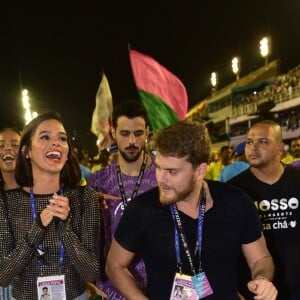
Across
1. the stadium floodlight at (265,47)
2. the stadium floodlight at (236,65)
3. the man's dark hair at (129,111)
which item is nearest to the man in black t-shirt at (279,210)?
the man's dark hair at (129,111)

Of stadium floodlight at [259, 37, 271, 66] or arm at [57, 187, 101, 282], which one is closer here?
arm at [57, 187, 101, 282]

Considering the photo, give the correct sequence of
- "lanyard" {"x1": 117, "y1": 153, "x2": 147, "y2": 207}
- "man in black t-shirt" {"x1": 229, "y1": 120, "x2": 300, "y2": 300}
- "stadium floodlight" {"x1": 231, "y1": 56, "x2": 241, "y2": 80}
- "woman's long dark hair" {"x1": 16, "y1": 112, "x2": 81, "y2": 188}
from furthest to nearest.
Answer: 1. "stadium floodlight" {"x1": 231, "y1": 56, "x2": 241, "y2": 80}
2. "man in black t-shirt" {"x1": 229, "y1": 120, "x2": 300, "y2": 300}
3. "lanyard" {"x1": 117, "y1": 153, "x2": 147, "y2": 207}
4. "woman's long dark hair" {"x1": 16, "y1": 112, "x2": 81, "y2": 188}

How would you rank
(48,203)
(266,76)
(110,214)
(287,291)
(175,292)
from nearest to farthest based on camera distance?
(175,292) → (48,203) → (110,214) → (287,291) → (266,76)

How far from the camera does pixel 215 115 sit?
189 feet

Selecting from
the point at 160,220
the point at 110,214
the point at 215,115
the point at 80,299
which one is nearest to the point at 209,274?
the point at 160,220

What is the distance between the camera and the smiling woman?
2703 mm

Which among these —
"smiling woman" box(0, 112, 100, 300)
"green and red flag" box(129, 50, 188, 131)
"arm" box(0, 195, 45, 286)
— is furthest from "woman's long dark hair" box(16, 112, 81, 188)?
"green and red flag" box(129, 50, 188, 131)

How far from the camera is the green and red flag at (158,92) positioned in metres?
7.37

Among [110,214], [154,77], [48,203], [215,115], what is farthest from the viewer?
[215,115]

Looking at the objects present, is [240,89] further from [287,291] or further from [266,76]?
[287,291]

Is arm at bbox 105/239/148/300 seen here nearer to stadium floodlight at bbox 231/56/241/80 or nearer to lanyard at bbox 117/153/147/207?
lanyard at bbox 117/153/147/207

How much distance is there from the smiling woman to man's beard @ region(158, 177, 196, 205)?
→ 0.60 meters

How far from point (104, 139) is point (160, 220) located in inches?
→ 461

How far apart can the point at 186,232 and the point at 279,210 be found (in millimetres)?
2040
